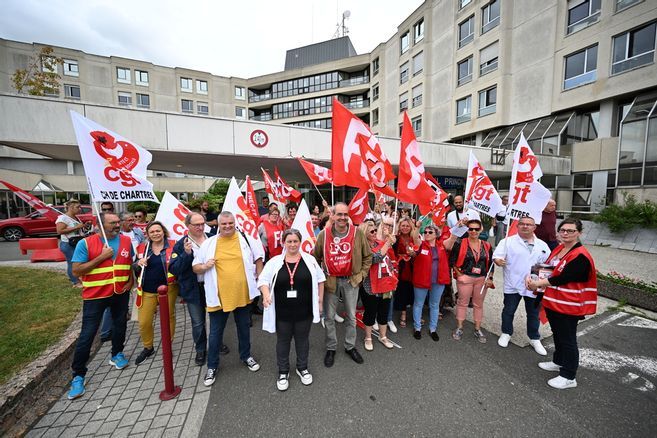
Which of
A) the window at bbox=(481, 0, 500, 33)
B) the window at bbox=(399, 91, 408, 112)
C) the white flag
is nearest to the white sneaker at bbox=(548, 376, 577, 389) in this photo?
the white flag

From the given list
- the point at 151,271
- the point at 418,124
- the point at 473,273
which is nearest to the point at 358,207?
the point at 473,273

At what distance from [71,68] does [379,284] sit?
52.4 m

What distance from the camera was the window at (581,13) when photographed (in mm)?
16452

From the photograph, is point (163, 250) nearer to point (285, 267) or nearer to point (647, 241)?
point (285, 267)

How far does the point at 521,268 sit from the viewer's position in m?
3.94

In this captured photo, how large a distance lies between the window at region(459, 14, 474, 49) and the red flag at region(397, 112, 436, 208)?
86.5 ft

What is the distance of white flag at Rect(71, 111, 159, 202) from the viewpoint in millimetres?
3395

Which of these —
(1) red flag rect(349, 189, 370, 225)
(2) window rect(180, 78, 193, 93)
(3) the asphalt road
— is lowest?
(3) the asphalt road

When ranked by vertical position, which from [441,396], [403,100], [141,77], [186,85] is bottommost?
[441,396]

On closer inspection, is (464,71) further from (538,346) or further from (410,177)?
(538,346)

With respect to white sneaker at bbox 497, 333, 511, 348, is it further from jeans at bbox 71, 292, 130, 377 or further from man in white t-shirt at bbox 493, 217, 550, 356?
jeans at bbox 71, 292, 130, 377

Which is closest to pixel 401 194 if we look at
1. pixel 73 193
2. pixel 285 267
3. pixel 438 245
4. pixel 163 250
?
pixel 438 245

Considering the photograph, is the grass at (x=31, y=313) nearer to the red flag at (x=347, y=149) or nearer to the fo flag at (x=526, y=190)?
the red flag at (x=347, y=149)

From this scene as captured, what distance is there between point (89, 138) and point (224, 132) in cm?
766
